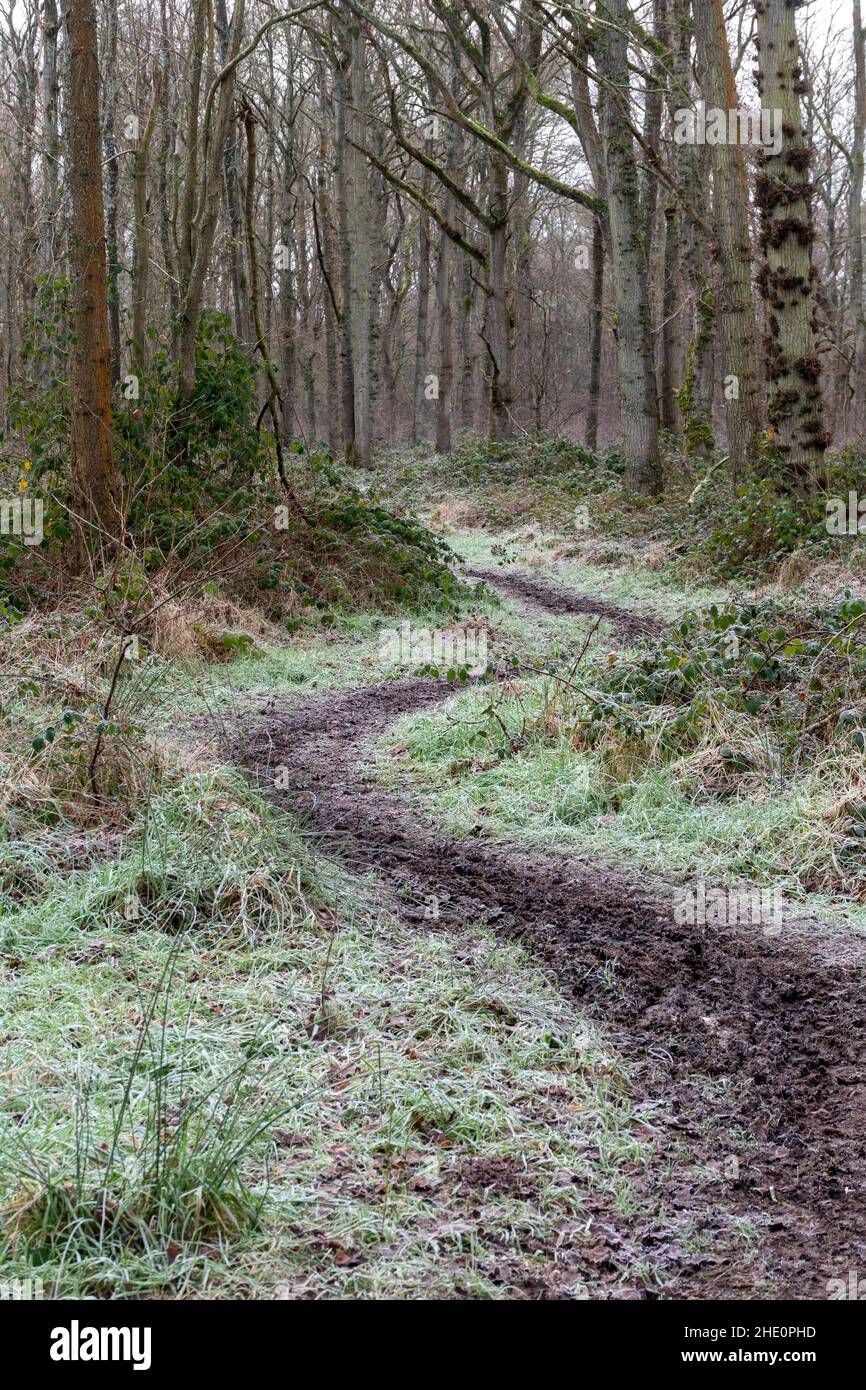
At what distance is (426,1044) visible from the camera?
3.67 meters

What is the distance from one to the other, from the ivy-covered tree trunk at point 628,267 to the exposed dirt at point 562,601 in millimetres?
3227

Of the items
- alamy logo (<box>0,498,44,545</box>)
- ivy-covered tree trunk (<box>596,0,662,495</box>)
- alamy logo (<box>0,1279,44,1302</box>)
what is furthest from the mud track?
ivy-covered tree trunk (<box>596,0,662,495</box>)

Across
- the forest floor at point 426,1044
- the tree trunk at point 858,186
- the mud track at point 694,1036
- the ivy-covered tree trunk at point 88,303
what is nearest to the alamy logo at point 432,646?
the ivy-covered tree trunk at point 88,303

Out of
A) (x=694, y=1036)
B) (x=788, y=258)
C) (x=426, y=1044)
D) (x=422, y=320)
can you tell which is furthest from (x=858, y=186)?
(x=426, y=1044)

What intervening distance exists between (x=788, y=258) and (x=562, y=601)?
416cm

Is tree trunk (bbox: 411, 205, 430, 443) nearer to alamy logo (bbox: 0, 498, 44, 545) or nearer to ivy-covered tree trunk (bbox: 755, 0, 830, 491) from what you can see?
ivy-covered tree trunk (bbox: 755, 0, 830, 491)

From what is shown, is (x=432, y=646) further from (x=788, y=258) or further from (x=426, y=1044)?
(x=426, y=1044)

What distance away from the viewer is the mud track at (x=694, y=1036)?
2.81 metres

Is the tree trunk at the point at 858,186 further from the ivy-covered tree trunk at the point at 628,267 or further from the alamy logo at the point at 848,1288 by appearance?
the alamy logo at the point at 848,1288

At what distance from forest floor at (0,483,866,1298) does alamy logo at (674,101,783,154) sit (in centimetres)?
796

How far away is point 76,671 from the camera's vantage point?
21.1ft
